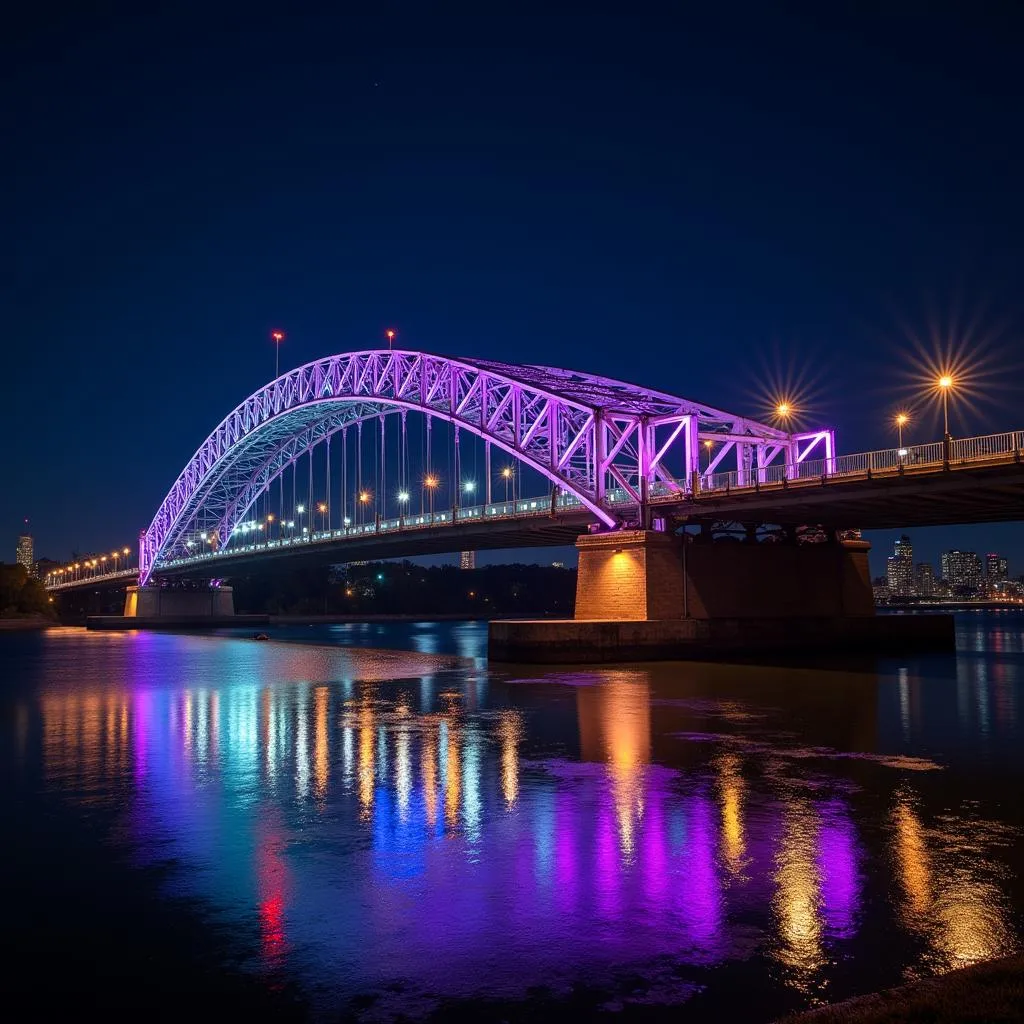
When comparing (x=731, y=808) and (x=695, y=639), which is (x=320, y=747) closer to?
(x=731, y=808)

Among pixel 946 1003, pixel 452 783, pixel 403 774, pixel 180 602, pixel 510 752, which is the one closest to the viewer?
pixel 946 1003

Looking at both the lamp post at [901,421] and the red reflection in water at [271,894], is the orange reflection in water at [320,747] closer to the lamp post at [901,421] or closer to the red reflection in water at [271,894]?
the red reflection in water at [271,894]

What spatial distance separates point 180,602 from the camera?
12144 cm

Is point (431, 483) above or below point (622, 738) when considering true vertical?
above

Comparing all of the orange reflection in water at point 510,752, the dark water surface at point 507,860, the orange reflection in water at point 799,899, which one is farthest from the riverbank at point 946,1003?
the orange reflection in water at point 510,752

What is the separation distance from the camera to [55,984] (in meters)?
7.11

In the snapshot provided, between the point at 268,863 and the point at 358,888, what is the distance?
1.52m

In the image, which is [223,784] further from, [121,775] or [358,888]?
[358,888]

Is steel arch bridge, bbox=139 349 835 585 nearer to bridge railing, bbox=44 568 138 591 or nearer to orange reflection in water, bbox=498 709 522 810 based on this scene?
orange reflection in water, bbox=498 709 522 810

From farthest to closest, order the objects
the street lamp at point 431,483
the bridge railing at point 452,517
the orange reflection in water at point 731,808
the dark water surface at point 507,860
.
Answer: the street lamp at point 431,483 < the bridge railing at point 452,517 < the orange reflection in water at point 731,808 < the dark water surface at point 507,860

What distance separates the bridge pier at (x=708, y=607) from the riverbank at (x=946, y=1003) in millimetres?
33818

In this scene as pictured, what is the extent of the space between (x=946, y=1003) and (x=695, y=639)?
3764cm

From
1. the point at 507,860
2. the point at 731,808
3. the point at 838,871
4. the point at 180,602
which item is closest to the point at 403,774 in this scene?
the point at 731,808

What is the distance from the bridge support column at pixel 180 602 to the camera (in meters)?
120
